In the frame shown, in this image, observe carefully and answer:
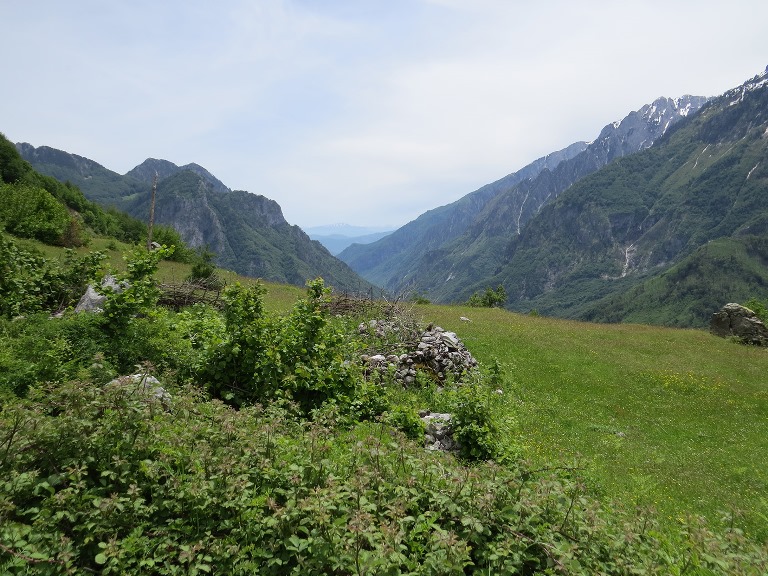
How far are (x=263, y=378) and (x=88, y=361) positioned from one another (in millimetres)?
4108

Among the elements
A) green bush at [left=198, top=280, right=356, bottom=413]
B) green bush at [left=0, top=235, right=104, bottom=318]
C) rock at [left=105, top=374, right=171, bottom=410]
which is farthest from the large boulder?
green bush at [left=0, top=235, right=104, bottom=318]

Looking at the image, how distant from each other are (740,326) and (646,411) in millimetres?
23697

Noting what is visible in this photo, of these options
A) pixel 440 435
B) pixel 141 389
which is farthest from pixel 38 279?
pixel 440 435

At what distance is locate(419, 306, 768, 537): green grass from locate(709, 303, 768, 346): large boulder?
3.04 m

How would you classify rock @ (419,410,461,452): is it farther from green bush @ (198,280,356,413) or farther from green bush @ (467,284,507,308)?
green bush @ (467,284,507,308)

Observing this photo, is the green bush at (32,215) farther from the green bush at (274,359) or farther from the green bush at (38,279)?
the green bush at (274,359)

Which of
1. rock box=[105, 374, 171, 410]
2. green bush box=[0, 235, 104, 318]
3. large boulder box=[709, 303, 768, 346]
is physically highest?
green bush box=[0, 235, 104, 318]

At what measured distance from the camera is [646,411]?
17.5 metres

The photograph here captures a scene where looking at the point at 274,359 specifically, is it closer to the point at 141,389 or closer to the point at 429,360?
the point at 141,389

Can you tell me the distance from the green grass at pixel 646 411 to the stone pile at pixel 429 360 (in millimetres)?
2358

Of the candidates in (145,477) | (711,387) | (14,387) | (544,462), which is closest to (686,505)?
(544,462)

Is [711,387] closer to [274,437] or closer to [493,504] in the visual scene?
[493,504]

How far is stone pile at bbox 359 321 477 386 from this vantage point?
16016 mm

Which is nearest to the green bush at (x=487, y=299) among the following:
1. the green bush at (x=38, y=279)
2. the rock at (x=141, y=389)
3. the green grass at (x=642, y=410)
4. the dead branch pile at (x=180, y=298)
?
the green grass at (x=642, y=410)
